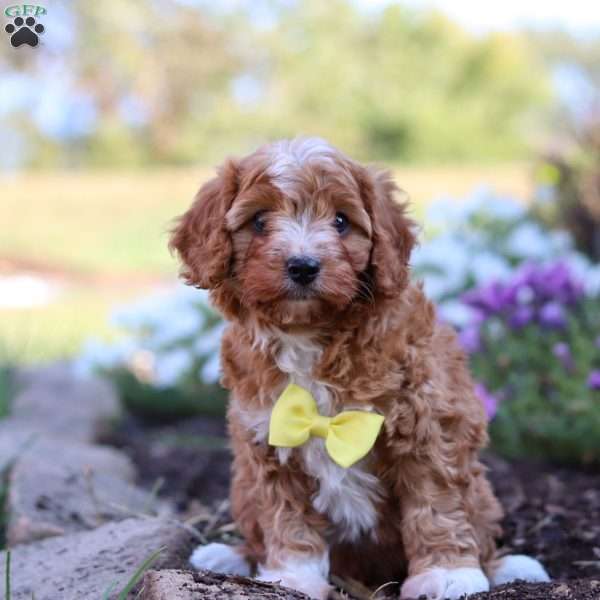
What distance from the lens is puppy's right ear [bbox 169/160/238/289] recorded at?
356 centimetres

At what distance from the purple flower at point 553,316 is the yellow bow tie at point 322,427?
289 cm

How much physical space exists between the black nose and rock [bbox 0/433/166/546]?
5.69 feet

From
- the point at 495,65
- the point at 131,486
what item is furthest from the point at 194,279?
the point at 495,65

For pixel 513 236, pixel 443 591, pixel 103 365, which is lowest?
pixel 443 591

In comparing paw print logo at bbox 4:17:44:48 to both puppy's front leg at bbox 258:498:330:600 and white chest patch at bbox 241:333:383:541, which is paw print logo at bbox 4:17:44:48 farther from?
puppy's front leg at bbox 258:498:330:600

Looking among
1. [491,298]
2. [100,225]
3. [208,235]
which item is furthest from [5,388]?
[100,225]

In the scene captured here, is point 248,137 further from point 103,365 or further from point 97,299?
point 103,365

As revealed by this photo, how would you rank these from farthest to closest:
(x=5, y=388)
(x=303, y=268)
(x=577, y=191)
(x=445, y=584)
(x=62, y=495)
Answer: (x=577, y=191) → (x=5, y=388) → (x=62, y=495) → (x=445, y=584) → (x=303, y=268)

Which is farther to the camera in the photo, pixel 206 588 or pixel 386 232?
pixel 386 232

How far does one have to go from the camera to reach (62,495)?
4.89m

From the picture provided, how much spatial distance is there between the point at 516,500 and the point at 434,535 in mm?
1518

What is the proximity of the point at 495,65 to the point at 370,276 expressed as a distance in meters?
31.0

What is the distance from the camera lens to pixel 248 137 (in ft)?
99.4

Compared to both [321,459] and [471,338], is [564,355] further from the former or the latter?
[321,459]
